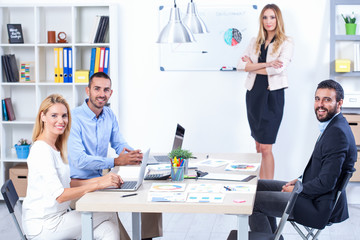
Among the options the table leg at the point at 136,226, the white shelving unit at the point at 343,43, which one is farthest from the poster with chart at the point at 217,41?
the table leg at the point at 136,226

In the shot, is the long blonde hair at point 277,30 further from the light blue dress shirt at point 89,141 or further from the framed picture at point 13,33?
the framed picture at point 13,33

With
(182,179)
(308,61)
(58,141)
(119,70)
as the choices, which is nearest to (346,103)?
(308,61)

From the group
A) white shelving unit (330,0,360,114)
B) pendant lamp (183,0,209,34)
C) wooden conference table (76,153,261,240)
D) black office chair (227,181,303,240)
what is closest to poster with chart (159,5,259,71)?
white shelving unit (330,0,360,114)

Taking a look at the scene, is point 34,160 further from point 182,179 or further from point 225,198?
point 225,198

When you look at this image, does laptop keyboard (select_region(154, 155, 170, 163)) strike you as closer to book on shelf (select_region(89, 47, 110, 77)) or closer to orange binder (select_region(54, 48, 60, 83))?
book on shelf (select_region(89, 47, 110, 77))

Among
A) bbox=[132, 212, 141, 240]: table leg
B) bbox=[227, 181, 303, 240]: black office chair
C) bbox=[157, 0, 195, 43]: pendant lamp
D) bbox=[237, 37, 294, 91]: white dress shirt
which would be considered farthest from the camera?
bbox=[237, 37, 294, 91]: white dress shirt

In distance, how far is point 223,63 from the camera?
5.71m

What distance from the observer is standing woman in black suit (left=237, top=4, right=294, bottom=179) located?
5.22 metres

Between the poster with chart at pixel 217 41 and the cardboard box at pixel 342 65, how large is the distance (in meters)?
0.86

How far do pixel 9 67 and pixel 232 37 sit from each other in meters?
2.27

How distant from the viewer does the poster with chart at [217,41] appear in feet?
18.5

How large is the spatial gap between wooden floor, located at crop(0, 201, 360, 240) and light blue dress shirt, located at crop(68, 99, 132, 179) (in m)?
0.98

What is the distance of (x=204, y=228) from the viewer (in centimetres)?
472

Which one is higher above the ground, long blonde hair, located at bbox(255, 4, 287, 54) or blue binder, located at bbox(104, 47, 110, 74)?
long blonde hair, located at bbox(255, 4, 287, 54)
